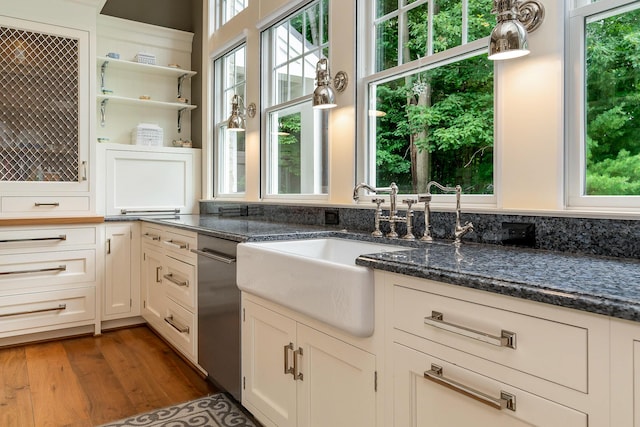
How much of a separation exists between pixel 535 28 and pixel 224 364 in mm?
1963

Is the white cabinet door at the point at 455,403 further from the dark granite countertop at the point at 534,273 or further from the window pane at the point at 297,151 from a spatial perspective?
the window pane at the point at 297,151

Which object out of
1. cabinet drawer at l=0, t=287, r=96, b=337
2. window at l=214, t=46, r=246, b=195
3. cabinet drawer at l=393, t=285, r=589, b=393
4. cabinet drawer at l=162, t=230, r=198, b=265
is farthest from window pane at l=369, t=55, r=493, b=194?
cabinet drawer at l=0, t=287, r=96, b=337

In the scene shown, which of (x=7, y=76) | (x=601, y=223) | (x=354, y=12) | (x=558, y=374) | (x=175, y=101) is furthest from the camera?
(x=175, y=101)

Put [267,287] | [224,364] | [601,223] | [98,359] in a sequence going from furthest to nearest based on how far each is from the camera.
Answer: [98,359], [224,364], [267,287], [601,223]

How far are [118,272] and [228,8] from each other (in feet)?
8.00

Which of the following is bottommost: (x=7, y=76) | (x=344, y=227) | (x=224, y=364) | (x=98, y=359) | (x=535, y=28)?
(x=98, y=359)

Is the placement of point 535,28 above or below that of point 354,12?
below

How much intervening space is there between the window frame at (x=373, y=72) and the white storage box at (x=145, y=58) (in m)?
2.41

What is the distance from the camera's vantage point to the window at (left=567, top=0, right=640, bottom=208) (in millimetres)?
1414

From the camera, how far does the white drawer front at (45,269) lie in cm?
310

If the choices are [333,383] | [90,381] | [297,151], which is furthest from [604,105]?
[90,381]

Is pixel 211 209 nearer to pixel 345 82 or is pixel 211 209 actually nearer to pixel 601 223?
pixel 345 82

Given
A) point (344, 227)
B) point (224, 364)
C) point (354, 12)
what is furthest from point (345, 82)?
point (224, 364)

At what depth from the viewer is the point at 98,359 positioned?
115 inches
